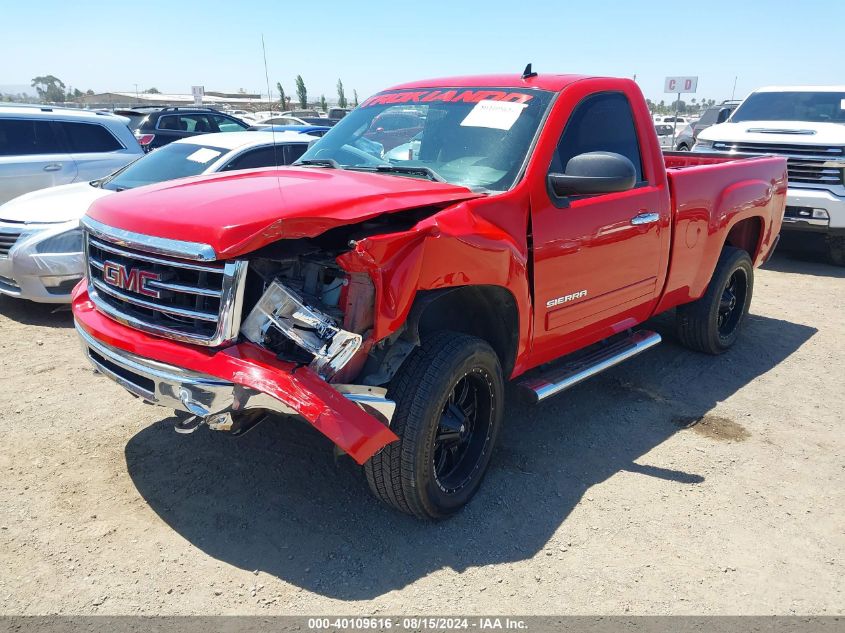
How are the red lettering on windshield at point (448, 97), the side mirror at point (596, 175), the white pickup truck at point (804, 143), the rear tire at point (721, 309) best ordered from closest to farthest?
the side mirror at point (596, 175) → the red lettering on windshield at point (448, 97) → the rear tire at point (721, 309) → the white pickup truck at point (804, 143)

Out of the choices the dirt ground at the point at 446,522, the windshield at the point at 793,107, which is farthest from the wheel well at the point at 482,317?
the windshield at the point at 793,107

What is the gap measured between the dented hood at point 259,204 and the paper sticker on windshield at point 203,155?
10.3 ft

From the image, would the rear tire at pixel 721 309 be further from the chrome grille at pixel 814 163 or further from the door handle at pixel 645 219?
the chrome grille at pixel 814 163

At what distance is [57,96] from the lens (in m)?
61.7

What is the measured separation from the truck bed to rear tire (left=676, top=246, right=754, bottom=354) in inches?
6.9

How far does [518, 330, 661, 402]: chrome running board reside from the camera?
365 cm

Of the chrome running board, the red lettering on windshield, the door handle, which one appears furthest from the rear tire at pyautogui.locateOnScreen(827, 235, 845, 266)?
the red lettering on windshield

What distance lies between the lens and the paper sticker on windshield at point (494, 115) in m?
3.64

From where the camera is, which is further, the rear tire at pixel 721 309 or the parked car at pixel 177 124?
the parked car at pixel 177 124

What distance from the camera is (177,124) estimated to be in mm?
13852

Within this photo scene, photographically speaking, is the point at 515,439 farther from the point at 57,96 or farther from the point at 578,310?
the point at 57,96

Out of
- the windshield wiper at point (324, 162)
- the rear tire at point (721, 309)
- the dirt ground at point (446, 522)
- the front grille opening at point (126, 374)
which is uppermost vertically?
the windshield wiper at point (324, 162)

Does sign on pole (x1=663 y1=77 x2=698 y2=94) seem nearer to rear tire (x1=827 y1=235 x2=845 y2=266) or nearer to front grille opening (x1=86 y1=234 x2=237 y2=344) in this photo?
rear tire (x1=827 y1=235 x2=845 y2=266)

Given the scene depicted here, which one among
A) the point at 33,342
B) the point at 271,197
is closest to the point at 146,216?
the point at 271,197
